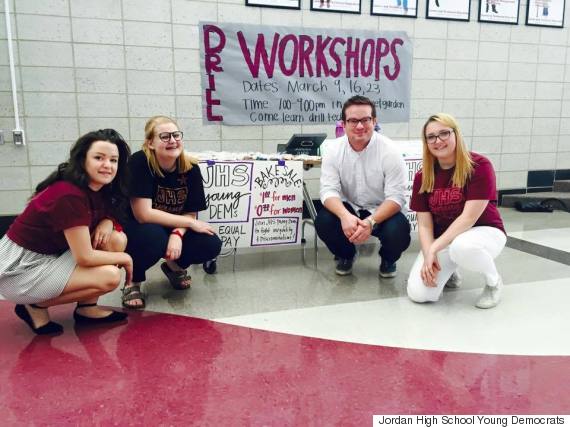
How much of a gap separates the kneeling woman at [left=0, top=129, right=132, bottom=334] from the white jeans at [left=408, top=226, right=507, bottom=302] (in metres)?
1.40

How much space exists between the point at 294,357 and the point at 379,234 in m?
1.10

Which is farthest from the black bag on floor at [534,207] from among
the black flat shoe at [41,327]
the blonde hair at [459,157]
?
the black flat shoe at [41,327]

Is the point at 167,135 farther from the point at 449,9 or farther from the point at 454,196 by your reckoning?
the point at 449,9

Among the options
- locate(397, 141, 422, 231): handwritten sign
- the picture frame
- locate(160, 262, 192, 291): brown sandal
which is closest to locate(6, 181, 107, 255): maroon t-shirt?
locate(160, 262, 192, 291): brown sandal

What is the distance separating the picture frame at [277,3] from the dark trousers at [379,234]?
1987 mm

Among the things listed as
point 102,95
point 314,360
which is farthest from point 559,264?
point 102,95

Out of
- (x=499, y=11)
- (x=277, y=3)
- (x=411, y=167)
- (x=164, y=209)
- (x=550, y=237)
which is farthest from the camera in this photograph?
(x=499, y=11)

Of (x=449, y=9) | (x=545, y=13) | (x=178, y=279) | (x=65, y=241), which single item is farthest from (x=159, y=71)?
(x=545, y=13)

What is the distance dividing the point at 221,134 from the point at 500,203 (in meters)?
2.97

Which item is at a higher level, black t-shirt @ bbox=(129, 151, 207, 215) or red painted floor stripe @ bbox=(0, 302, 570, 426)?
black t-shirt @ bbox=(129, 151, 207, 215)

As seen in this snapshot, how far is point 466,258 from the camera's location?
229 cm

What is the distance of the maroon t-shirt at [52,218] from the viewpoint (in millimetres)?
1866

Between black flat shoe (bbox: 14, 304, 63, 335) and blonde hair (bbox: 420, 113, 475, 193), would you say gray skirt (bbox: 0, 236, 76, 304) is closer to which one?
black flat shoe (bbox: 14, 304, 63, 335)

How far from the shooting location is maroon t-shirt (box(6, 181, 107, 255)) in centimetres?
187
